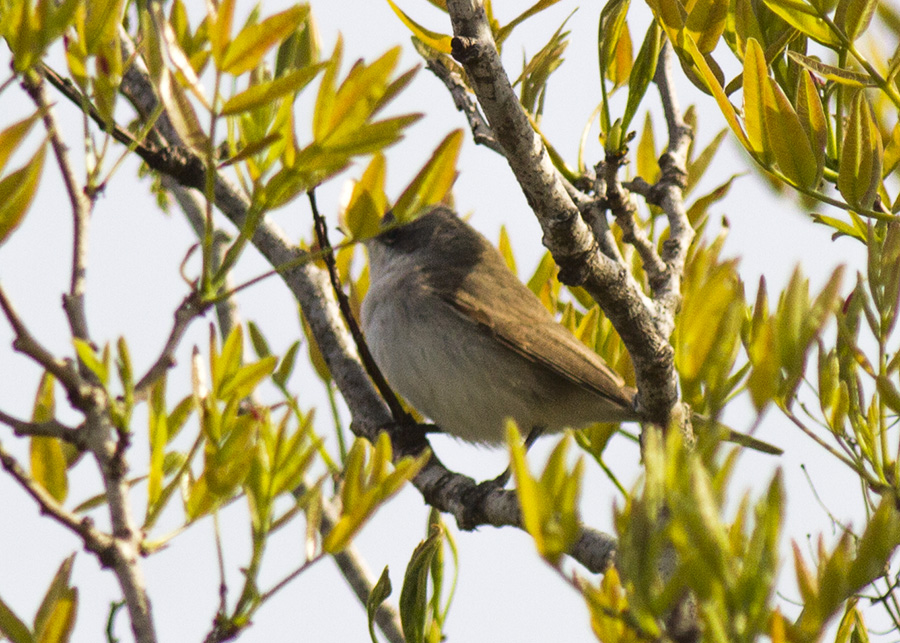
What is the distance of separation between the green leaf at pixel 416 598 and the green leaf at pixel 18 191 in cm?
96

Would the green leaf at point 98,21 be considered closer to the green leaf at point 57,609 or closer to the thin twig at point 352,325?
the green leaf at point 57,609

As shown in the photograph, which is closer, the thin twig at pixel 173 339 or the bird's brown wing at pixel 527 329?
the thin twig at pixel 173 339

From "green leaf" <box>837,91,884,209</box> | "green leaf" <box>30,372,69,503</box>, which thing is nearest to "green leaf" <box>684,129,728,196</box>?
"green leaf" <box>837,91,884,209</box>

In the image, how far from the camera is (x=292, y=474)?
124cm

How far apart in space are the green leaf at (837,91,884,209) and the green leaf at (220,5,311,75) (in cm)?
88

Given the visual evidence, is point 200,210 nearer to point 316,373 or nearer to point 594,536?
point 316,373

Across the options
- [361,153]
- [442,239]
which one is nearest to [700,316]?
[361,153]

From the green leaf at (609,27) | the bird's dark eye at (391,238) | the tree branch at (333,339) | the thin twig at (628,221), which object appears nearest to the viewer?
the green leaf at (609,27)

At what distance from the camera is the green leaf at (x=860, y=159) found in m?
1.53

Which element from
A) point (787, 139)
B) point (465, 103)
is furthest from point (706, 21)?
→ point (465, 103)

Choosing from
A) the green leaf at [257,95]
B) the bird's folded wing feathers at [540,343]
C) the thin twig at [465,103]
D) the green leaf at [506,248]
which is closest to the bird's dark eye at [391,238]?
the bird's folded wing feathers at [540,343]

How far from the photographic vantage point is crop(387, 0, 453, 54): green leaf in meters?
1.92

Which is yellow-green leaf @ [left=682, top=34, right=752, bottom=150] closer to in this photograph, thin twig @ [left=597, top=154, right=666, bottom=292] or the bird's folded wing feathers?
thin twig @ [left=597, top=154, right=666, bottom=292]

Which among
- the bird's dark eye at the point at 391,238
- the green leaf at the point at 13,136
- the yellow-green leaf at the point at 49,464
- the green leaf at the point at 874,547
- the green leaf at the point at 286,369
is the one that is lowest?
the green leaf at the point at 874,547
